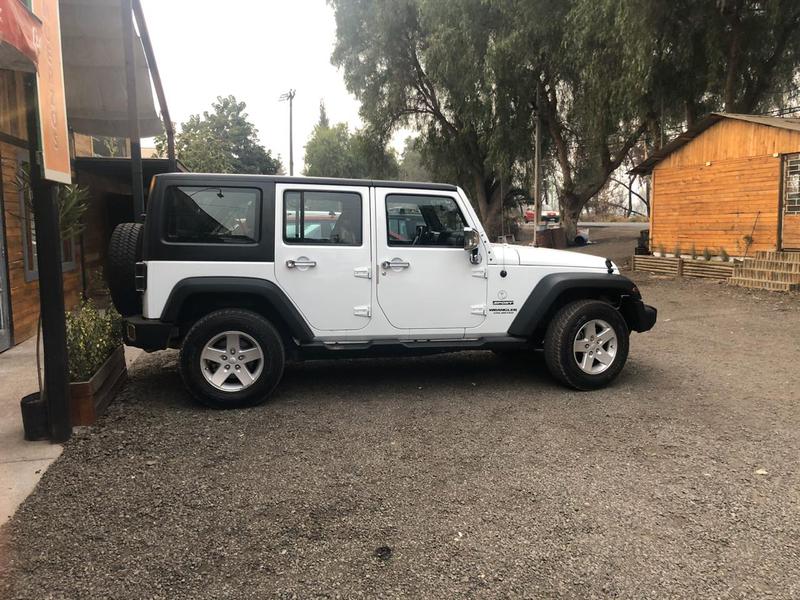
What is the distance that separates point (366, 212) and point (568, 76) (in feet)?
61.8

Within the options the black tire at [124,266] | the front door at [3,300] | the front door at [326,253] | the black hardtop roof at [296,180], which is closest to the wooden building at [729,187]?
the black hardtop roof at [296,180]

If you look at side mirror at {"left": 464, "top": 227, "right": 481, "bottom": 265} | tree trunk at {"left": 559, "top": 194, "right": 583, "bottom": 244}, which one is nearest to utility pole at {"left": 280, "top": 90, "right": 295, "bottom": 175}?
tree trunk at {"left": 559, "top": 194, "right": 583, "bottom": 244}

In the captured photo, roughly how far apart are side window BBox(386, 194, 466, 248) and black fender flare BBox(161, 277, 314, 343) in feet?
3.46

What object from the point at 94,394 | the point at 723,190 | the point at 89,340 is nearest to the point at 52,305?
the point at 94,394

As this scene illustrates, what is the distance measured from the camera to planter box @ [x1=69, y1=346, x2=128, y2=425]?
15.0 feet

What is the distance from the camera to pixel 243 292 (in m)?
5.03

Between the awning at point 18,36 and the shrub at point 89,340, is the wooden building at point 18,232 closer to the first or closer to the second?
the shrub at point 89,340

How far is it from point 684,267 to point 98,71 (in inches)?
541

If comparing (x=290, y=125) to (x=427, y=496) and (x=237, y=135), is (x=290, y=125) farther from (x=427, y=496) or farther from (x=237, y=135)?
(x=427, y=496)

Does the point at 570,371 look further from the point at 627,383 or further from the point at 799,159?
the point at 799,159

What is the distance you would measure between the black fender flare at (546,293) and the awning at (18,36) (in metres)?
4.17

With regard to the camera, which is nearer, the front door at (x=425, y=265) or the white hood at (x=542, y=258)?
the front door at (x=425, y=265)

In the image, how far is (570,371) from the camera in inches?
221

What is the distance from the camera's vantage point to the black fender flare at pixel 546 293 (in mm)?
5547
